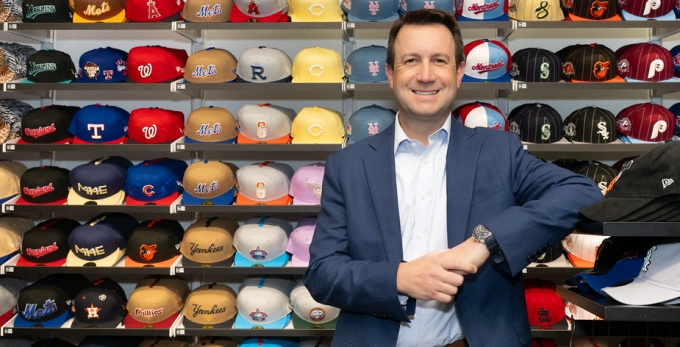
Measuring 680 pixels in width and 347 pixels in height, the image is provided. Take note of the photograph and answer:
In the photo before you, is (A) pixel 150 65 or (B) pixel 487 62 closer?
(B) pixel 487 62

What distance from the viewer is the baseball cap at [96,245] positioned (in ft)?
12.9

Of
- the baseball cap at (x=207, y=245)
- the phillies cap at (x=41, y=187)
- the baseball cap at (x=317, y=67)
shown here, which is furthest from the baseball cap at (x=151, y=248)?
the baseball cap at (x=317, y=67)

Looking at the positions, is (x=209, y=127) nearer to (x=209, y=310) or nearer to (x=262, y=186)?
(x=262, y=186)

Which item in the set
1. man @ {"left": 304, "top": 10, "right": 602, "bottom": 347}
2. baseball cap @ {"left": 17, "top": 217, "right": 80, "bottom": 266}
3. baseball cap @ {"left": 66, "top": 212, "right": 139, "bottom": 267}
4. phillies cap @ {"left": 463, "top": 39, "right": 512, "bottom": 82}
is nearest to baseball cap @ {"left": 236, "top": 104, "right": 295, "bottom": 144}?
baseball cap @ {"left": 66, "top": 212, "right": 139, "bottom": 267}

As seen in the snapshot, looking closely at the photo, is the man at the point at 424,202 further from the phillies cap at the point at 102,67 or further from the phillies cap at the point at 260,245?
the phillies cap at the point at 102,67

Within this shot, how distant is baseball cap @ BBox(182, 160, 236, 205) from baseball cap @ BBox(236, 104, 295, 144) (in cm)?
22

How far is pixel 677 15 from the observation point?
12.8 feet

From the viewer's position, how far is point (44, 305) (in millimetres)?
3920

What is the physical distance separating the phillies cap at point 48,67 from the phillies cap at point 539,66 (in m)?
2.79

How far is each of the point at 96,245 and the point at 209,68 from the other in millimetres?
1253

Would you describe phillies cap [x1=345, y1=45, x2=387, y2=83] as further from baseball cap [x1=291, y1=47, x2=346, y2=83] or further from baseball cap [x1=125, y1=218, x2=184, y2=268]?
baseball cap [x1=125, y1=218, x2=184, y2=268]

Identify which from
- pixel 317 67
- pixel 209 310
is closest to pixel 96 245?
pixel 209 310

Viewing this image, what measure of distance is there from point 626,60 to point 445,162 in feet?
8.40

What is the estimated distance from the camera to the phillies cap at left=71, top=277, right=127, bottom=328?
3920 mm
